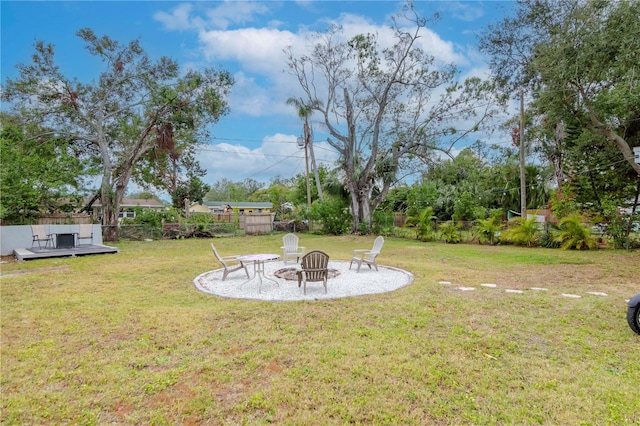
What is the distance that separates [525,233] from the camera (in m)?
13.5

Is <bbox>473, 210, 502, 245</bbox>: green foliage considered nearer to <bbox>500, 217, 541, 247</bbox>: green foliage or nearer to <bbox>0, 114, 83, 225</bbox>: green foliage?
<bbox>500, 217, 541, 247</bbox>: green foliage

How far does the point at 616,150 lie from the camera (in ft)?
41.1

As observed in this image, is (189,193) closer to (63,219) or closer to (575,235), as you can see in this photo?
(63,219)

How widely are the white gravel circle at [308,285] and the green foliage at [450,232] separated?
860 cm

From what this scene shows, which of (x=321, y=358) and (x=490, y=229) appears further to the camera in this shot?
(x=490, y=229)

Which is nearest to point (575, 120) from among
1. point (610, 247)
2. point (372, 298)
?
point (610, 247)

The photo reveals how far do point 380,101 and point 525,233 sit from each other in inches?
404

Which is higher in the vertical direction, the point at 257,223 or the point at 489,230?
the point at 257,223

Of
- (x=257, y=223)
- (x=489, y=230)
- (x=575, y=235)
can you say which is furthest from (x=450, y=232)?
(x=257, y=223)

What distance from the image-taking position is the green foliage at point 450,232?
1552 cm

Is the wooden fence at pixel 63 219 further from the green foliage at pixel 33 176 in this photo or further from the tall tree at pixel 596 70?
the tall tree at pixel 596 70

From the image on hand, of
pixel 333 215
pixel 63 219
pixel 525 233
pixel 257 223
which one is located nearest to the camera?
pixel 525 233

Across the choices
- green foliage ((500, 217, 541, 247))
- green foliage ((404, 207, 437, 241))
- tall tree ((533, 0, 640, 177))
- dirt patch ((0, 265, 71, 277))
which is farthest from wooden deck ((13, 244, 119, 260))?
tall tree ((533, 0, 640, 177))

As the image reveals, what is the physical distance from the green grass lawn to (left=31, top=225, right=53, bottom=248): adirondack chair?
24.8 ft
